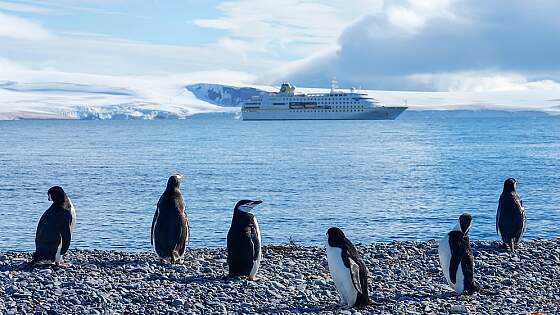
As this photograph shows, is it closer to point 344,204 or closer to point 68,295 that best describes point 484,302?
point 68,295

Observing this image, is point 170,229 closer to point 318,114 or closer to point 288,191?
point 288,191

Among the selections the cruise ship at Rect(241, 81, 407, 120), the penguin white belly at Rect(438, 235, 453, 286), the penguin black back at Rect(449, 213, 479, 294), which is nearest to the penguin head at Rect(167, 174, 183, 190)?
the penguin white belly at Rect(438, 235, 453, 286)

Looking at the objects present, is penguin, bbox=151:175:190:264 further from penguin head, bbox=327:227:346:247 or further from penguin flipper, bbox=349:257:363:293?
penguin flipper, bbox=349:257:363:293

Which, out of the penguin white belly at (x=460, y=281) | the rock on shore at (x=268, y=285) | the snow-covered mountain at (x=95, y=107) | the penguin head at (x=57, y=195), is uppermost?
the penguin head at (x=57, y=195)

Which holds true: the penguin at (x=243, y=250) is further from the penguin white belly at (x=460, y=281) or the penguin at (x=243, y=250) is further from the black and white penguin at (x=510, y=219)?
the black and white penguin at (x=510, y=219)

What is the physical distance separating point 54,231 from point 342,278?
3.76 metres

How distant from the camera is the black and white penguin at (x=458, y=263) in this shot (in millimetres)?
9188

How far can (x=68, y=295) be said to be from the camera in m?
8.50

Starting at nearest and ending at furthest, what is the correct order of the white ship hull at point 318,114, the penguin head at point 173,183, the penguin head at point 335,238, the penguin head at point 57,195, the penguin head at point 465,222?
the penguin head at point 335,238
the penguin head at point 465,222
the penguin head at point 57,195
the penguin head at point 173,183
the white ship hull at point 318,114

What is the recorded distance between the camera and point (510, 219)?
12602 millimetres

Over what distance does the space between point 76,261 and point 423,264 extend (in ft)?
14.5

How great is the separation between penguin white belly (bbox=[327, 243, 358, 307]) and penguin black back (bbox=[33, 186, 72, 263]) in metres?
3.47

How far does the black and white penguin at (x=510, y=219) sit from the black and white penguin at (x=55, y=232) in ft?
19.9

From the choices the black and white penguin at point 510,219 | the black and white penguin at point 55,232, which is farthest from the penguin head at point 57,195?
the black and white penguin at point 510,219
